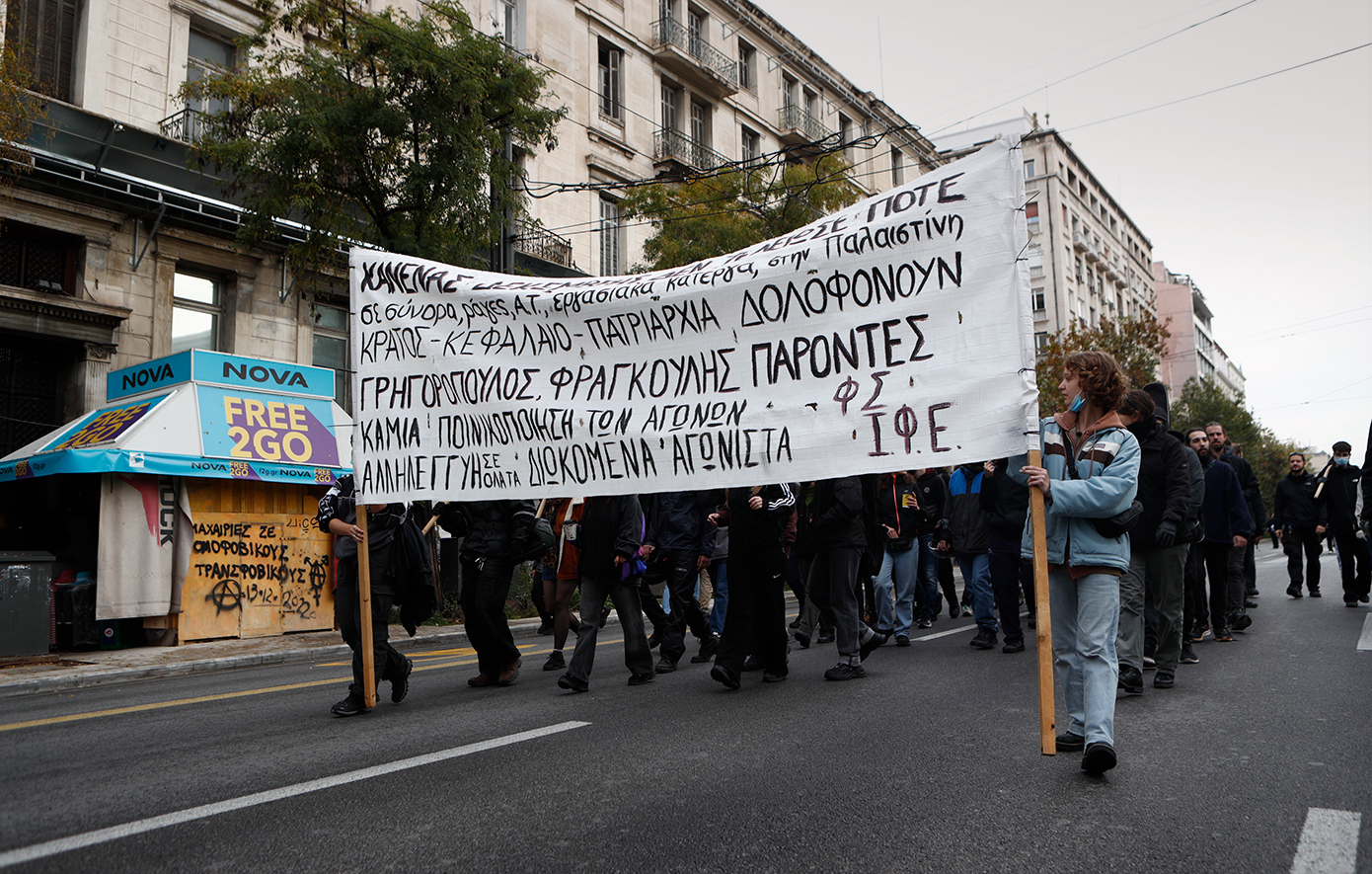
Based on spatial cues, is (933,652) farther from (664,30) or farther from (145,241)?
(664,30)

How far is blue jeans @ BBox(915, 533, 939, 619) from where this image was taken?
36.6 ft

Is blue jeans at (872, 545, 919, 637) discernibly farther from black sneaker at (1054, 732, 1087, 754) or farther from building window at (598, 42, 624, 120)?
building window at (598, 42, 624, 120)

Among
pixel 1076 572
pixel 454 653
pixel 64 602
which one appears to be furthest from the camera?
pixel 64 602

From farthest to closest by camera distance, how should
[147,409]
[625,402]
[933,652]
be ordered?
[147,409] < [933,652] < [625,402]

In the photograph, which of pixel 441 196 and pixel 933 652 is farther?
pixel 441 196

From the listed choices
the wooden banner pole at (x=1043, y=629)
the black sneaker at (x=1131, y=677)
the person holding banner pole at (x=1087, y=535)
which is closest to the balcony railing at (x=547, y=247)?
the black sneaker at (x=1131, y=677)

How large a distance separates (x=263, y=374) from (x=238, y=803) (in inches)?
424

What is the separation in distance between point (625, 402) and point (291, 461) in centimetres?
897

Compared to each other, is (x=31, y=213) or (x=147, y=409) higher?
(x=31, y=213)

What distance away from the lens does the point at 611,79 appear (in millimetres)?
27625

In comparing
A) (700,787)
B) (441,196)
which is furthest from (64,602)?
(700,787)

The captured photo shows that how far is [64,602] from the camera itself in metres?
11.4

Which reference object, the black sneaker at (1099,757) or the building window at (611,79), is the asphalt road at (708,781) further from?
the building window at (611,79)

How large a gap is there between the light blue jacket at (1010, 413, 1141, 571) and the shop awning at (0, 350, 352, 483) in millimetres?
10020
